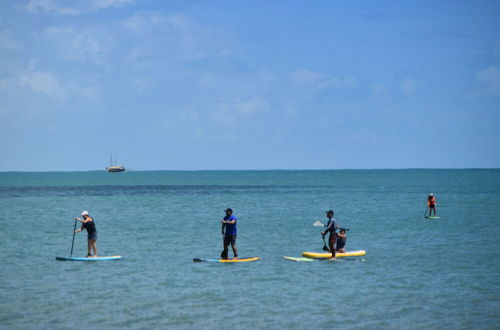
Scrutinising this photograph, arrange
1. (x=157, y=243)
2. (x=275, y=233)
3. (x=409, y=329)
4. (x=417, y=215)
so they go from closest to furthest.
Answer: (x=409, y=329), (x=157, y=243), (x=275, y=233), (x=417, y=215)

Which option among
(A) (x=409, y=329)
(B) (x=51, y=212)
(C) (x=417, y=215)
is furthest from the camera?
(B) (x=51, y=212)

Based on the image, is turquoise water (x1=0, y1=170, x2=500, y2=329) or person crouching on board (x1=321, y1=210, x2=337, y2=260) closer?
turquoise water (x1=0, y1=170, x2=500, y2=329)

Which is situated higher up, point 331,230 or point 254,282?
point 331,230

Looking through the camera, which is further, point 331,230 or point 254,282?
point 331,230

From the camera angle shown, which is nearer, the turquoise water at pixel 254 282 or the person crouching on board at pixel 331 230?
the turquoise water at pixel 254 282

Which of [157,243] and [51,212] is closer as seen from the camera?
[157,243]

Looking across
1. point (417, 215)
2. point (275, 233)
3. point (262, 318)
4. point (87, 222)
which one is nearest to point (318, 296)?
point (262, 318)

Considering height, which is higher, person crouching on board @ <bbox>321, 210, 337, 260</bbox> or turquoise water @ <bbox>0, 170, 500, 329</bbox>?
person crouching on board @ <bbox>321, 210, 337, 260</bbox>

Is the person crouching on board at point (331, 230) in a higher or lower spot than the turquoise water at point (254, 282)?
higher

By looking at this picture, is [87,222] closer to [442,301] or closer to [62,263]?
[62,263]

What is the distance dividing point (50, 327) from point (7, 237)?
25611 millimetres

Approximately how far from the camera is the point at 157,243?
130ft

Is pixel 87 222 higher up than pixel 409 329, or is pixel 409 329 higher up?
pixel 87 222

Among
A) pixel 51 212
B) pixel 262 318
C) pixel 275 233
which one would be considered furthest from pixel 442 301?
pixel 51 212
